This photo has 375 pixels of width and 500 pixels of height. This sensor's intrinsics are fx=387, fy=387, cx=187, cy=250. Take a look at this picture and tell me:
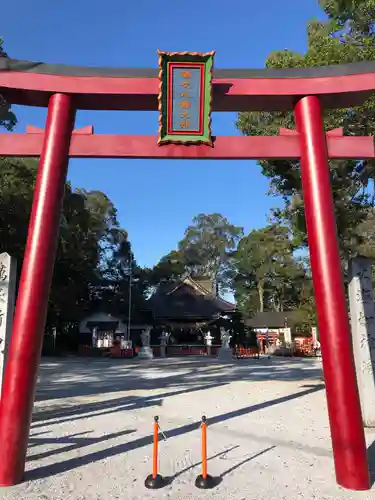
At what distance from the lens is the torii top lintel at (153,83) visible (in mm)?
6211

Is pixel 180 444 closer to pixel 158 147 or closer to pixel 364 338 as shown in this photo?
pixel 364 338

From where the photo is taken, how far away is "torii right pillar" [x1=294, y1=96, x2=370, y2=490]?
489 cm

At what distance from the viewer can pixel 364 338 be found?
25.6ft

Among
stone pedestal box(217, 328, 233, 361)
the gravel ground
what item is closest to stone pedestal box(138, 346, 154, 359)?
stone pedestal box(217, 328, 233, 361)

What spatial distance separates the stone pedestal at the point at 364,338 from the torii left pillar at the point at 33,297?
6048mm

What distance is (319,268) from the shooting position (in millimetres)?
5551

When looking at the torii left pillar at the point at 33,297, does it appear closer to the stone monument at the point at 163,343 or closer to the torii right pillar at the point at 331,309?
the torii right pillar at the point at 331,309

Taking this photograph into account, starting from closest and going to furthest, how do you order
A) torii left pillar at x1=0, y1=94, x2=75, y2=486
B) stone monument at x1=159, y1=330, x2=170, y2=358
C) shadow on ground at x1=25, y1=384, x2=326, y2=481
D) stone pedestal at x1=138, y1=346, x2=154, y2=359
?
1. torii left pillar at x1=0, y1=94, x2=75, y2=486
2. shadow on ground at x1=25, y1=384, x2=326, y2=481
3. stone pedestal at x1=138, y1=346, x2=154, y2=359
4. stone monument at x1=159, y1=330, x2=170, y2=358

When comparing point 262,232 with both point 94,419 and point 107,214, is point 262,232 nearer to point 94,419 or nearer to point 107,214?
point 107,214

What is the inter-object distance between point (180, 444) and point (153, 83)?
6.19 meters

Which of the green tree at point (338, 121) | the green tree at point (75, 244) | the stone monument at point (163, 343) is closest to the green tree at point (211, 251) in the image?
the green tree at point (75, 244)

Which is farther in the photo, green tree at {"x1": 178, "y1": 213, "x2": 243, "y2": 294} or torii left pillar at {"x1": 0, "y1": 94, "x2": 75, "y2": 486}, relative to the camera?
green tree at {"x1": 178, "y1": 213, "x2": 243, "y2": 294}

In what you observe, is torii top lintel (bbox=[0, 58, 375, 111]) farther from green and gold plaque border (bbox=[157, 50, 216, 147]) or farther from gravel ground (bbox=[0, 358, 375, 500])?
gravel ground (bbox=[0, 358, 375, 500])

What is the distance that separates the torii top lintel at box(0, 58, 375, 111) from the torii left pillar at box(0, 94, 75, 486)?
1.06ft
